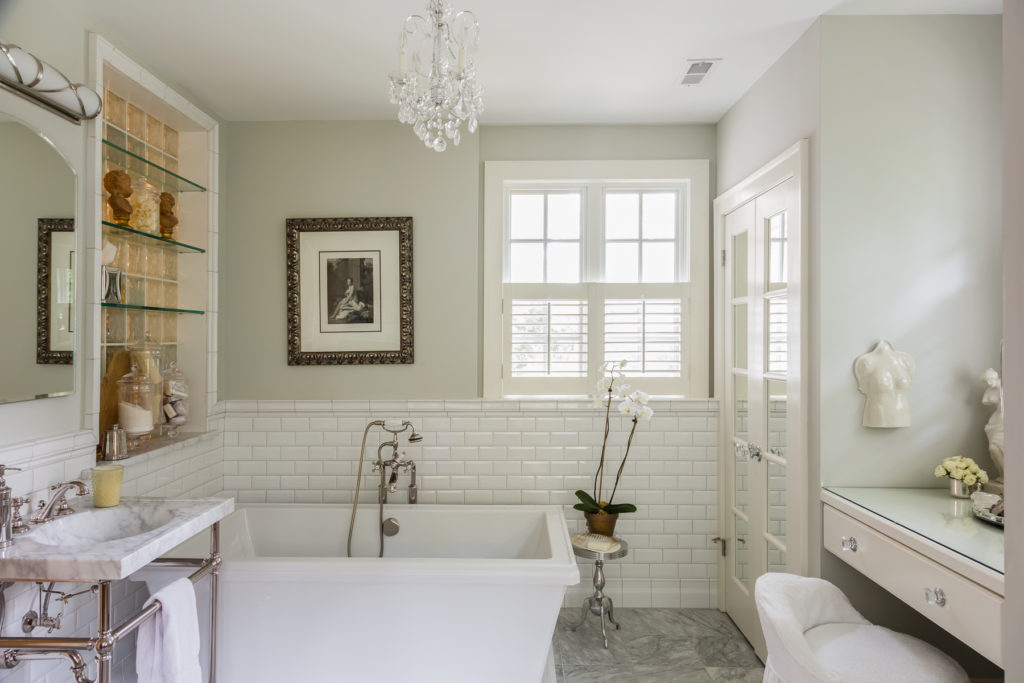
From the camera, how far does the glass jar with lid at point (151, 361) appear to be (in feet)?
8.11

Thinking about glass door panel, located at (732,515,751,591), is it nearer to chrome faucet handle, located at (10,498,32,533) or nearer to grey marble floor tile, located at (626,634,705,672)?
grey marble floor tile, located at (626,634,705,672)

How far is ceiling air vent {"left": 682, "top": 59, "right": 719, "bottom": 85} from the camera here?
8.11 ft

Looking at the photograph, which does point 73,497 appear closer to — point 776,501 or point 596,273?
point 596,273

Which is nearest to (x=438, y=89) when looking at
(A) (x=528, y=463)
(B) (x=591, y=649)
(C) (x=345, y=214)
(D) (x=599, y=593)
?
(C) (x=345, y=214)

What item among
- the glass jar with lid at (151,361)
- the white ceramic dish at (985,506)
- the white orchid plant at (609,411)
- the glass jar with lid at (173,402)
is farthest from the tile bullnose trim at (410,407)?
the white ceramic dish at (985,506)

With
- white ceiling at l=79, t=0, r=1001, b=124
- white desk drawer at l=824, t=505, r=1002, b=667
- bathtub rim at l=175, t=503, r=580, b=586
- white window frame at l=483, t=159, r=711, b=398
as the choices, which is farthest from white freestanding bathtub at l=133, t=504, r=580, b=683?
white ceiling at l=79, t=0, r=1001, b=124

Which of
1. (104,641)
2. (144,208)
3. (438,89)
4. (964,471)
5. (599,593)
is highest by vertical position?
(438,89)

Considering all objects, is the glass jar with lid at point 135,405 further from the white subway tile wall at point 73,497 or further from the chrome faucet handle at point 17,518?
the chrome faucet handle at point 17,518

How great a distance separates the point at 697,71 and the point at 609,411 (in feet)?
5.53

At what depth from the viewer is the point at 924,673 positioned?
1564mm

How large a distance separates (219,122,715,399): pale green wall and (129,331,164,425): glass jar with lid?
473 mm

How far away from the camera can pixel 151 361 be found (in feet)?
8.27

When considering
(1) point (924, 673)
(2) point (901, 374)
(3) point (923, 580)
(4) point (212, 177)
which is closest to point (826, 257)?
(2) point (901, 374)

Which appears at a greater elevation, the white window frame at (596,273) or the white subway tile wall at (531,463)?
the white window frame at (596,273)
